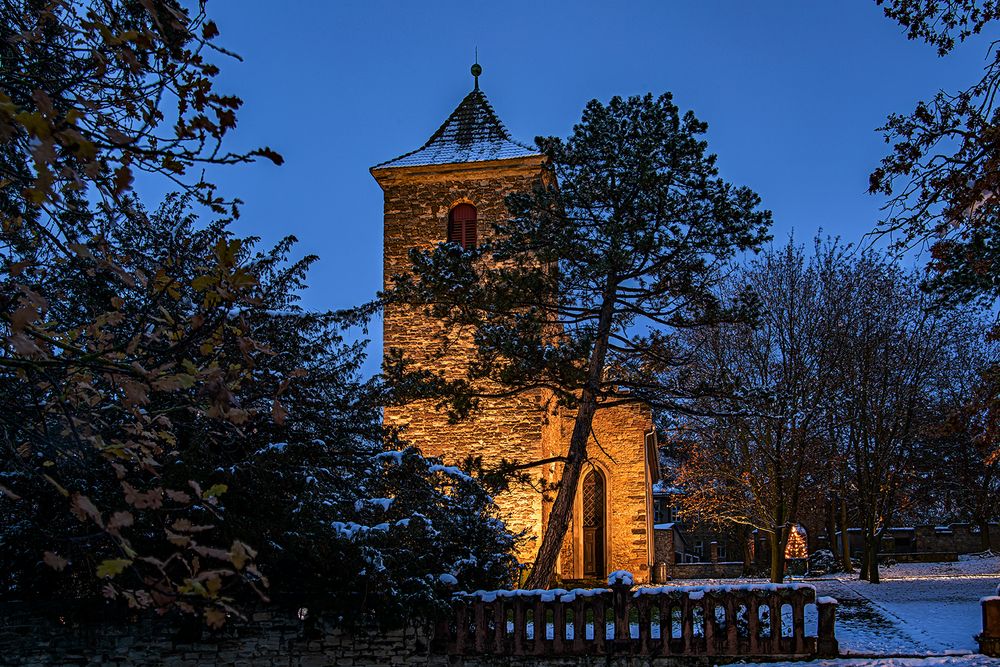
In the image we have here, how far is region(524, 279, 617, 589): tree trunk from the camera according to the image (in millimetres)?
14180

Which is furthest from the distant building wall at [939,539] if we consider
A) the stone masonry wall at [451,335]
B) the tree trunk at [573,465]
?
the tree trunk at [573,465]

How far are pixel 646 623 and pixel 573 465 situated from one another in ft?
11.7

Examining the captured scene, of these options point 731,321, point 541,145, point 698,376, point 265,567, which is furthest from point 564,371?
point 698,376

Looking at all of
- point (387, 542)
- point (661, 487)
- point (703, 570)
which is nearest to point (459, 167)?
point (387, 542)

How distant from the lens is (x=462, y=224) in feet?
72.6

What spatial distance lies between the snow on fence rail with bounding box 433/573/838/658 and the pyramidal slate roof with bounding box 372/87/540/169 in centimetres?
1265

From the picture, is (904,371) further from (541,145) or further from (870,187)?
(870,187)

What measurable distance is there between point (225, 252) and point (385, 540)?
829 cm

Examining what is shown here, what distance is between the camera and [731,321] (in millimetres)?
14406

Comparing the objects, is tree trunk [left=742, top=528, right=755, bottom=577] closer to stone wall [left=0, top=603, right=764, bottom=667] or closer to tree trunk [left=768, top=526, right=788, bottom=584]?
tree trunk [left=768, top=526, right=788, bottom=584]

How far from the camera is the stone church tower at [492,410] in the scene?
20328mm

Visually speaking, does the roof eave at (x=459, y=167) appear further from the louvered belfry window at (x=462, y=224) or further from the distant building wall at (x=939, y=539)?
the distant building wall at (x=939, y=539)

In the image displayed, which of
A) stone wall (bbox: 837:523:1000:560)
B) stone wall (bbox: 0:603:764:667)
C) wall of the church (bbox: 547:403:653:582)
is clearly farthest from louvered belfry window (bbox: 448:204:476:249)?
stone wall (bbox: 837:523:1000:560)

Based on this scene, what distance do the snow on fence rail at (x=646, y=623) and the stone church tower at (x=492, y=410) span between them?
6740mm
